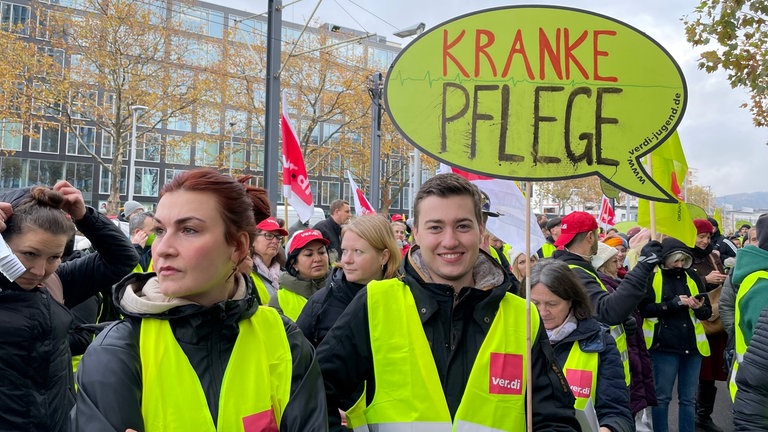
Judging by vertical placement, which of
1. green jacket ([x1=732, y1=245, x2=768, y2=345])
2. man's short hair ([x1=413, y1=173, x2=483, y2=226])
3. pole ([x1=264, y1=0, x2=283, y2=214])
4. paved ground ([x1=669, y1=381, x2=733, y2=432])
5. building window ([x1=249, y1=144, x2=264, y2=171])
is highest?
building window ([x1=249, y1=144, x2=264, y2=171])

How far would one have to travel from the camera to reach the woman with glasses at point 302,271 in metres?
4.59

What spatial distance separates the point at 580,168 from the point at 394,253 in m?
1.84

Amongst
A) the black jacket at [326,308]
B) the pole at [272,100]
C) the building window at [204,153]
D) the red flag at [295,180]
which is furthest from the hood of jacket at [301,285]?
the building window at [204,153]

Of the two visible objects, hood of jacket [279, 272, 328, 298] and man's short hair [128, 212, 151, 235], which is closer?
hood of jacket [279, 272, 328, 298]

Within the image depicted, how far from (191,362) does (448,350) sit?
0.86 m

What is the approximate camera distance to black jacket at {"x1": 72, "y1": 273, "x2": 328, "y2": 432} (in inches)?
67.4

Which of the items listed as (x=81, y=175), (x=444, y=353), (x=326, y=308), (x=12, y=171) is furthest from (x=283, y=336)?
(x=81, y=175)

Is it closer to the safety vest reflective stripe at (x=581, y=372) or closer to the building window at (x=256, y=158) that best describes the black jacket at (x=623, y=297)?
the safety vest reflective stripe at (x=581, y=372)

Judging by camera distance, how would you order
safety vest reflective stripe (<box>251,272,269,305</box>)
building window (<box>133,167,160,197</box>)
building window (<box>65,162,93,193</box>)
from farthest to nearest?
building window (<box>133,167,160,197</box>)
building window (<box>65,162,93,193</box>)
safety vest reflective stripe (<box>251,272,269,305</box>)

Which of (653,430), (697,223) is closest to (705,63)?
(697,223)

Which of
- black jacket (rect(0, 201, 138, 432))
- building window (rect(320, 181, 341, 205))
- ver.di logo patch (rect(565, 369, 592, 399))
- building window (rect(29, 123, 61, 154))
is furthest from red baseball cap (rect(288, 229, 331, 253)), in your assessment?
building window (rect(320, 181, 341, 205))

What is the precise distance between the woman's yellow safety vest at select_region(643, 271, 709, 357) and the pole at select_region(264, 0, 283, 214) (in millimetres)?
6392

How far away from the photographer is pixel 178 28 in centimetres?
2844

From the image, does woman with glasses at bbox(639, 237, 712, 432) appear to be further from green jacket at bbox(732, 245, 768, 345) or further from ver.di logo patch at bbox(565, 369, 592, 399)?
ver.di logo patch at bbox(565, 369, 592, 399)
